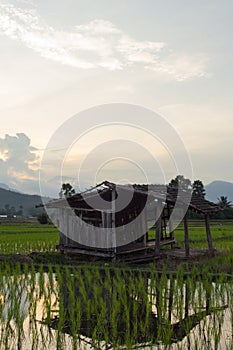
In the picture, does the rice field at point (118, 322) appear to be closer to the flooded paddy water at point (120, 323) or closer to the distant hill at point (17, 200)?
the flooded paddy water at point (120, 323)

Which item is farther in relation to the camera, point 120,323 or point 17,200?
point 17,200

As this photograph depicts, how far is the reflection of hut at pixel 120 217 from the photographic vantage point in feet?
42.8

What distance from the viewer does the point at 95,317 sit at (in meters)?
6.41

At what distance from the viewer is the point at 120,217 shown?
1506cm

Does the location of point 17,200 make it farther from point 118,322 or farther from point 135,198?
point 118,322

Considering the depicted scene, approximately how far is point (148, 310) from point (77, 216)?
8.64 meters

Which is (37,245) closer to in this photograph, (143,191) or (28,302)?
(143,191)

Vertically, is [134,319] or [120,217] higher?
[120,217]

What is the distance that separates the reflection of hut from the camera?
13.0 metres

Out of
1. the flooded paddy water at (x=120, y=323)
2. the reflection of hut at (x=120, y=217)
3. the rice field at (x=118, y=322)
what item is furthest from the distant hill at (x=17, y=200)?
the flooded paddy water at (x=120, y=323)

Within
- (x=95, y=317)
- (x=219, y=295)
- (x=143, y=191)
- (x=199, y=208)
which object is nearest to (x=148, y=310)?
(x=95, y=317)

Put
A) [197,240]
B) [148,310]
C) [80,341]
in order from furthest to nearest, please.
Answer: [197,240], [148,310], [80,341]

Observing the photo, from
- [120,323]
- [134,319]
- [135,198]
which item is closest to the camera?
[120,323]

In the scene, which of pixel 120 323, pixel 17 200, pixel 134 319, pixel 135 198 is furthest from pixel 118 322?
pixel 17 200
